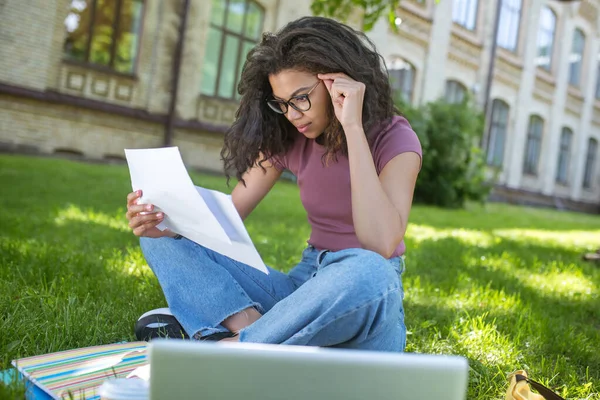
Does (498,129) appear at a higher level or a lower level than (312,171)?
higher

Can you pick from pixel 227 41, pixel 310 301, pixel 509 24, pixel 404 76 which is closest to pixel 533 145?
pixel 509 24

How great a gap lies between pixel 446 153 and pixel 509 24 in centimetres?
911

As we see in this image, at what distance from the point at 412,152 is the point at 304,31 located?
0.58 metres

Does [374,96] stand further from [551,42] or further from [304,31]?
[551,42]

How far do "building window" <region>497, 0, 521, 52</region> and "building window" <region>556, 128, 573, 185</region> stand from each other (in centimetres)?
466

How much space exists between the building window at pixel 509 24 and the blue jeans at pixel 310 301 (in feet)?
Answer: 58.5

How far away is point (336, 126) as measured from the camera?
2258mm

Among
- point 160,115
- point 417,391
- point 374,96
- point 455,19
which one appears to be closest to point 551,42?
point 455,19

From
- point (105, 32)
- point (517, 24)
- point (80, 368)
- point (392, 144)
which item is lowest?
point (80, 368)

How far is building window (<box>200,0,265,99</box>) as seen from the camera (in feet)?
41.1

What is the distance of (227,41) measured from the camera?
1277cm

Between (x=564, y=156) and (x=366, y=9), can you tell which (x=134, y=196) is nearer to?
(x=366, y=9)

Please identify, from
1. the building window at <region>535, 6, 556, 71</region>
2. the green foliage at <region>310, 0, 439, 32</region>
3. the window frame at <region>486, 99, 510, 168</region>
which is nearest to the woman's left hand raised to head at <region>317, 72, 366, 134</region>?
the green foliage at <region>310, 0, 439, 32</region>

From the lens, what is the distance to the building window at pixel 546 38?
1997cm
